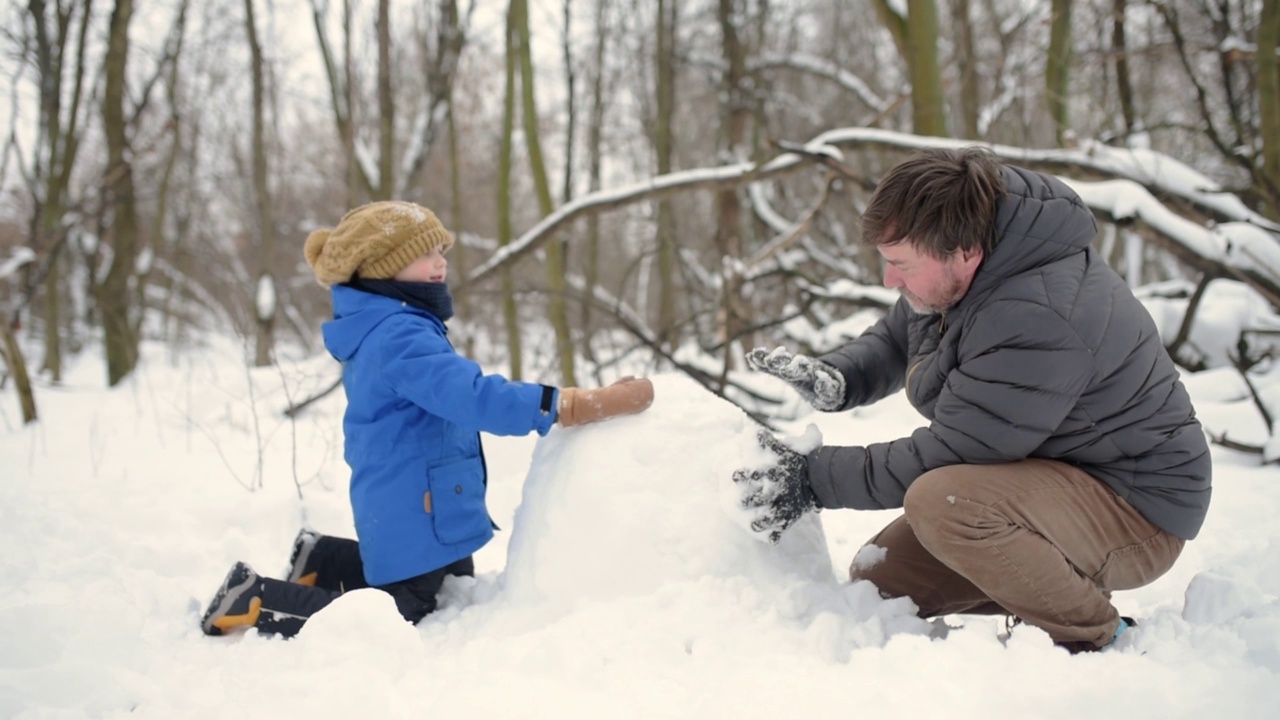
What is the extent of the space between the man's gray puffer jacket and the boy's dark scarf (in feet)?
4.17

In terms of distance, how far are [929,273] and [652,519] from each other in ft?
2.98

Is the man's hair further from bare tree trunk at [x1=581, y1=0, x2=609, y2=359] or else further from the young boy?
bare tree trunk at [x1=581, y1=0, x2=609, y2=359]

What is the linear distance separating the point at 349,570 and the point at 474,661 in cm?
97

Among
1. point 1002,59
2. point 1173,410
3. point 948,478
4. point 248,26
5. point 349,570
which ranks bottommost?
point 349,570

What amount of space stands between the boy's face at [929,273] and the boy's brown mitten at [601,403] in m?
0.73

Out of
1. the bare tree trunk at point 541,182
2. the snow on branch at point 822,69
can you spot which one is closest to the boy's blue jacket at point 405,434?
the bare tree trunk at point 541,182

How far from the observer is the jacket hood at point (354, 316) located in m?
2.20

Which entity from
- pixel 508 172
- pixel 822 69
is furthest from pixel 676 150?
pixel 508 172

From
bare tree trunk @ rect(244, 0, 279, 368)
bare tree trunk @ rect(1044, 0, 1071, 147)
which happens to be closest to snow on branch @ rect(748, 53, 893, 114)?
bare tree trunk @ rect(1044, 0, 1071, 147)

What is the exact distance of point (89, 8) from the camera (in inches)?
304

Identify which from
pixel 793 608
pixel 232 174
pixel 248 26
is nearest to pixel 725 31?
pixel 248 26

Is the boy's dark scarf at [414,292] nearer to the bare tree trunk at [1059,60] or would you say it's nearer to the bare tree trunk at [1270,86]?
the bare tree trunk at [1270,86]

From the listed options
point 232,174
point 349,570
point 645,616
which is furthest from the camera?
point 232,174

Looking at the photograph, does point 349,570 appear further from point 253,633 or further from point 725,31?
point 725,31
